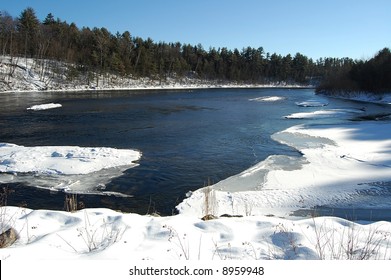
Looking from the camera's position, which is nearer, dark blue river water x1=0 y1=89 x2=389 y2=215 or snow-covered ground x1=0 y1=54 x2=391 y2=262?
snow-covered ground x1=0 y1=54 x2=391 y2=262

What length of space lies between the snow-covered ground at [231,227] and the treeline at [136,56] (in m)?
65.8

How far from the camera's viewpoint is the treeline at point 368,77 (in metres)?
56.1

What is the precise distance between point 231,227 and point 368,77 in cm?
6194

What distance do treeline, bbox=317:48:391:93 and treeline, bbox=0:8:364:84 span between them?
5.40 metres

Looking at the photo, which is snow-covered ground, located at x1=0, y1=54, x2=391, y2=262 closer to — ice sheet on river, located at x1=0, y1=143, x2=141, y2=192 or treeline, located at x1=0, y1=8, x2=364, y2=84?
ice sheet on river, located at x1=0, y1=143, x2=141, y2=192

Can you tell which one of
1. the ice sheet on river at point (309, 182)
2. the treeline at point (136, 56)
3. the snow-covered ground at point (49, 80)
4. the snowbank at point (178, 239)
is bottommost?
the ice sheet on river at point (309, 182)

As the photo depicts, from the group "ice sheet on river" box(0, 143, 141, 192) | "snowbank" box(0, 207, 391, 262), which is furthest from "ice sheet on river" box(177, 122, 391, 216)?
"ice sheet on river" box(0, 143, 141, 192)

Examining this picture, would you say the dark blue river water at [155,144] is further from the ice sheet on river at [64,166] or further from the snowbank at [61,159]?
the snowbank at [61,159]

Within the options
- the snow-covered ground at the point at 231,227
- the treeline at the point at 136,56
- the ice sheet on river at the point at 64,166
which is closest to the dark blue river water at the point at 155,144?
Result: the ice sheet on river at the point at 64,166

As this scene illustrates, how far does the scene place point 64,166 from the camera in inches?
508

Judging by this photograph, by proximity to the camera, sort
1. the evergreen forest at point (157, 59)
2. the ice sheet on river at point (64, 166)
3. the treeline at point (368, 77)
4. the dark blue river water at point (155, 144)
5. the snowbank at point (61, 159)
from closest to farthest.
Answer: the dark blue river water at point (155, 144) → the ice sheet on river at point (64, 166) → the snowbank at point (61, 159) → the treeline at point (368, 77) → the evergreen forest at point (157, 59)

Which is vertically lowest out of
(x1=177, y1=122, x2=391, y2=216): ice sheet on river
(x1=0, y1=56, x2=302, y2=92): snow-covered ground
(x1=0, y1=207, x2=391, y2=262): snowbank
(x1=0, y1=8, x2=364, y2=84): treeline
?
(x1=177, y1=122, x2=391, y2=216): ice sheet on river

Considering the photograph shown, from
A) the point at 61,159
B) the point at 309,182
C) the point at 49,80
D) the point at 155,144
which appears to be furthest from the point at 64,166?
the point at 49,80

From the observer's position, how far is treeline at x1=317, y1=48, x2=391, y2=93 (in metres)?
56.1
